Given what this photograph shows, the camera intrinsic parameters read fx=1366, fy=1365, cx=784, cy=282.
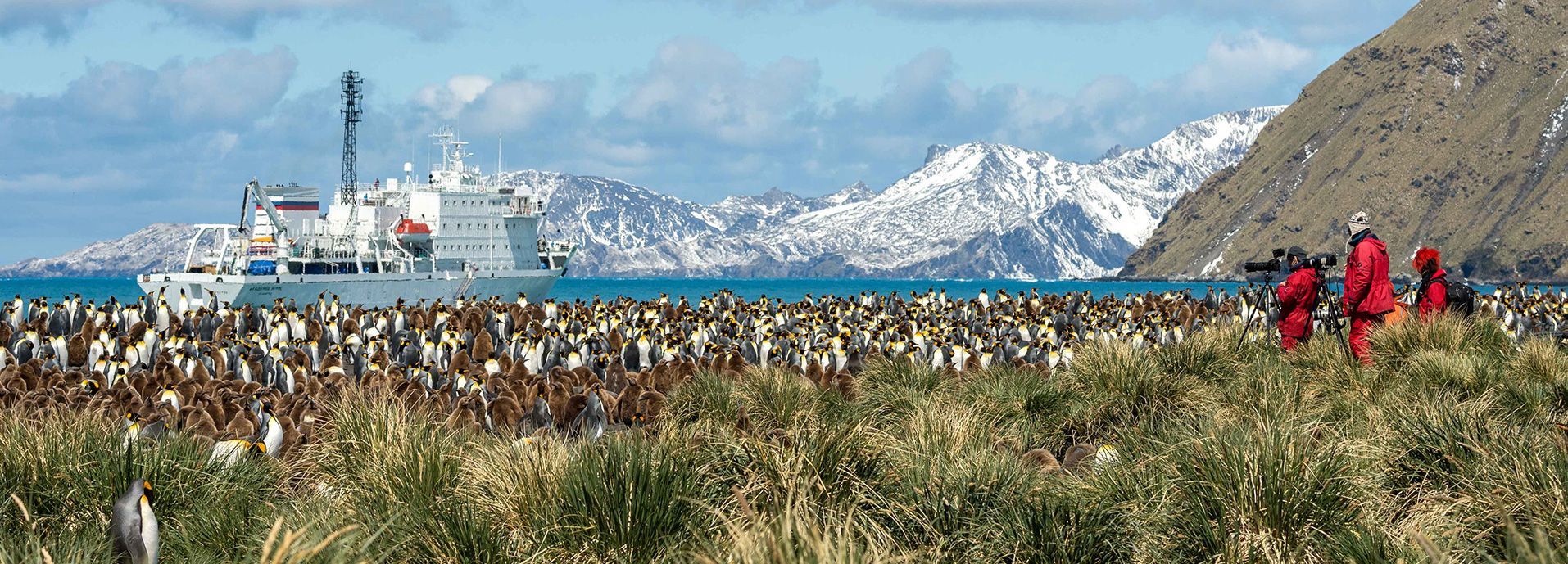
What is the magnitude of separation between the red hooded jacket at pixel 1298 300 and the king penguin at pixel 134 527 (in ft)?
39.9

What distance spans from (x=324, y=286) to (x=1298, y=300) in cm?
4983

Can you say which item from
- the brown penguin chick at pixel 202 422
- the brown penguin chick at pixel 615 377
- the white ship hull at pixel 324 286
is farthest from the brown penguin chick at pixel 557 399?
the white ship hull at pixel 324 286

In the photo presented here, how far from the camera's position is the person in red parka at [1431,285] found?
16.9 metres

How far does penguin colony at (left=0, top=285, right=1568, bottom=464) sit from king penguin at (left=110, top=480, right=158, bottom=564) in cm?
184

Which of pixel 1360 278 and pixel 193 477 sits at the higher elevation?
pixel 1360 278

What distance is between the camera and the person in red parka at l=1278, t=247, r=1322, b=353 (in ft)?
50.2

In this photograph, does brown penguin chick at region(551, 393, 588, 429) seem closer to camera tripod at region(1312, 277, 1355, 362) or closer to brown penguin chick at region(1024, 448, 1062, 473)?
brown penguin chick at region(1024, 448, 1062, 473)

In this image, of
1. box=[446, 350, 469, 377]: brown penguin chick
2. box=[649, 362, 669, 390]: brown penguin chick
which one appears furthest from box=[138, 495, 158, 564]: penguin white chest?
box=[446, 350, 469, 377]: brown penguin chick

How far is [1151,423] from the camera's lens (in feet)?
36.9

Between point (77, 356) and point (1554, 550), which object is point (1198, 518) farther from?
point (77, 356)

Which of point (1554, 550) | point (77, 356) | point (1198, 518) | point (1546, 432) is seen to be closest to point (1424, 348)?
point (1546, 432)

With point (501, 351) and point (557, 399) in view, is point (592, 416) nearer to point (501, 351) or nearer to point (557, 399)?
point (557, 399)

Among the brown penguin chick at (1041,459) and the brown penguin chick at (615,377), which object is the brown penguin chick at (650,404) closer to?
the brown penguin chick at (615,377)

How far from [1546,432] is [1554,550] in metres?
3.09
